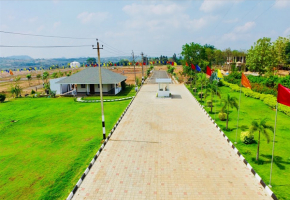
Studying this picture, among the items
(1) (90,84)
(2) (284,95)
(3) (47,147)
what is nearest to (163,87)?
(1) (90,84)

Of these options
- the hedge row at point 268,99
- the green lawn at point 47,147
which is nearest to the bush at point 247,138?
the hedge row at point 268,99

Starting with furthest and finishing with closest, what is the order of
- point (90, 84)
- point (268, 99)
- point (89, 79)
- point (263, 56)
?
point (263, 56), point (90, 84), point (89, 79), point (268, 99)

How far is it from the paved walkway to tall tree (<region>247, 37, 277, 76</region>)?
2810 cm

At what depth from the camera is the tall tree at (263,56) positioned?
3722 centimetres

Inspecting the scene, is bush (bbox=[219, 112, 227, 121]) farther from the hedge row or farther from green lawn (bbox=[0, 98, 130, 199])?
green lawn (bbox=[0, 98, 130, 199])

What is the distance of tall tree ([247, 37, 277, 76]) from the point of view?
3722 centimetres

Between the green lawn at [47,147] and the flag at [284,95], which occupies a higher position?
the flag at [284,95]

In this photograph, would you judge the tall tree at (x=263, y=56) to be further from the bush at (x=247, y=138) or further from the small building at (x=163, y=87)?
the bush at (x=247, y=138)

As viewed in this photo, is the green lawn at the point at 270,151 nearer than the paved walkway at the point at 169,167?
No

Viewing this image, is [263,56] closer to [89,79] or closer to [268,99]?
[268,99]

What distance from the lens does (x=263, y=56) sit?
37938 mm

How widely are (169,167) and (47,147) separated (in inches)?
314

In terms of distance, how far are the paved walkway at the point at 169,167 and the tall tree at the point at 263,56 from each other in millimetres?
28097

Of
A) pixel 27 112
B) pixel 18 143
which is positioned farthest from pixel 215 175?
pixel 27 112
